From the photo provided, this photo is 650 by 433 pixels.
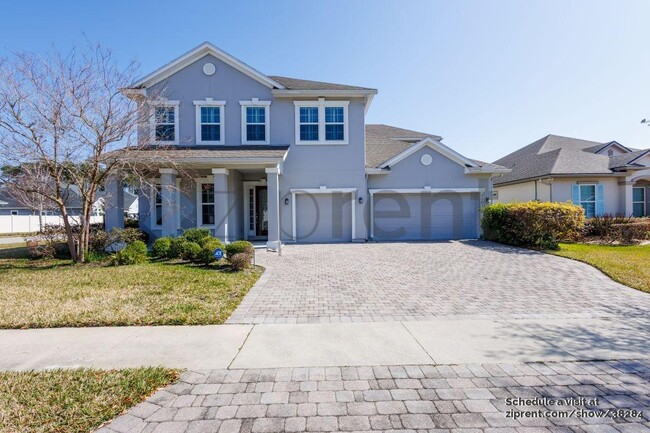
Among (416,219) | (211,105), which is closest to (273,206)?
(211,105)

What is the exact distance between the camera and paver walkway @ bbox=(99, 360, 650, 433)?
2533 mm

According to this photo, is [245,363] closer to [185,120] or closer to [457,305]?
[457,305]

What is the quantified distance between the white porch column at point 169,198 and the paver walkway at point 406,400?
10429 millimetres

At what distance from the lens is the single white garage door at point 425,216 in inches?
601

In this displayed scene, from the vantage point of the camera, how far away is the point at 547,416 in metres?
2.65

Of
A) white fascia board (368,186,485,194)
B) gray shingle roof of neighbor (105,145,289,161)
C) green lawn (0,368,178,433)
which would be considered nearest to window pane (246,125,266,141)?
gray shingle roof of neighbor (105,145,289,161)

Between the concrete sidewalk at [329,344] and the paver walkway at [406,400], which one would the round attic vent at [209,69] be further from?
the paver walkway at [406,400]

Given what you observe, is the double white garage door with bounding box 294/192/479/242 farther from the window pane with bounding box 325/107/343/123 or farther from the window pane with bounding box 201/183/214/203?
the window pane with bounding box 201/183/214/203

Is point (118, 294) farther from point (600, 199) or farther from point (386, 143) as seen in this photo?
point (600, 199)

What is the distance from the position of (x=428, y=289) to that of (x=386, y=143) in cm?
1283

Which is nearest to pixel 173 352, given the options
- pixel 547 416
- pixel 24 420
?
pixel 24 420

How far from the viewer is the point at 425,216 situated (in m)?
15.3

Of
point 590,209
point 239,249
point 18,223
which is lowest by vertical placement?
point 239,249

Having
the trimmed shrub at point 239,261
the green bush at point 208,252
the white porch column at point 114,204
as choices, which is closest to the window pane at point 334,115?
the green bush at point 208,252
